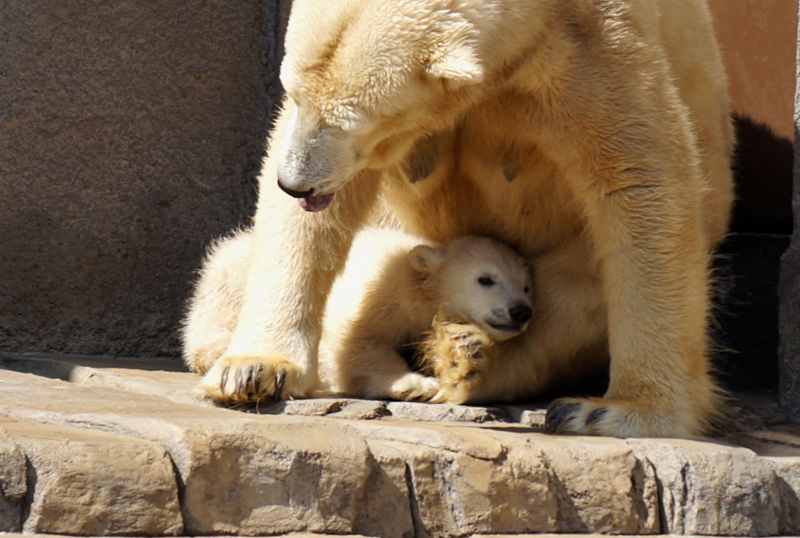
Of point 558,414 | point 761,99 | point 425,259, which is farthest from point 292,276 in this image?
point 761,99

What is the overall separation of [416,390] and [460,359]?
0.17 meters

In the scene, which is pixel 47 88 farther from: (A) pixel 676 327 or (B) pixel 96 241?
(A) pixel 676 327

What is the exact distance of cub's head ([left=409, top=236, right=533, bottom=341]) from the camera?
10.6 feet

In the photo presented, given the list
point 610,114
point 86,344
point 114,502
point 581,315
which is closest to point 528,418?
point 581,315

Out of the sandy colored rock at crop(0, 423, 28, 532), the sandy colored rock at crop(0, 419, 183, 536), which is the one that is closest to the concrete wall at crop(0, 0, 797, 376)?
the sandy colored rock at crop(0, 419, 183, 536)

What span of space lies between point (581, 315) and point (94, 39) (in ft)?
7.59

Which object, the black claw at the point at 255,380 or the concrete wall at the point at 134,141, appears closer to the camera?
the black claw at the point at 255,380

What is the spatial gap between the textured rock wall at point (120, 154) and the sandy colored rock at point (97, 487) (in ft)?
7.96

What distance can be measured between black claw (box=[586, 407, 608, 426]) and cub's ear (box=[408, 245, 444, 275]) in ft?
3.00

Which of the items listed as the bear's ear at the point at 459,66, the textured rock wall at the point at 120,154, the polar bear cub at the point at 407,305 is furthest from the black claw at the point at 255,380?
the textured rock wall at the point at 120,154

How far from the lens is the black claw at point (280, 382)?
2.78 m

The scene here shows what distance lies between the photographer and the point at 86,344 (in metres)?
4.14

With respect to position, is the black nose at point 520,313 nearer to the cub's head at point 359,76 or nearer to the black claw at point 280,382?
the black claw at point 280,382

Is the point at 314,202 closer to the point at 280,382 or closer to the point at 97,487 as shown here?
the point at 280,382
